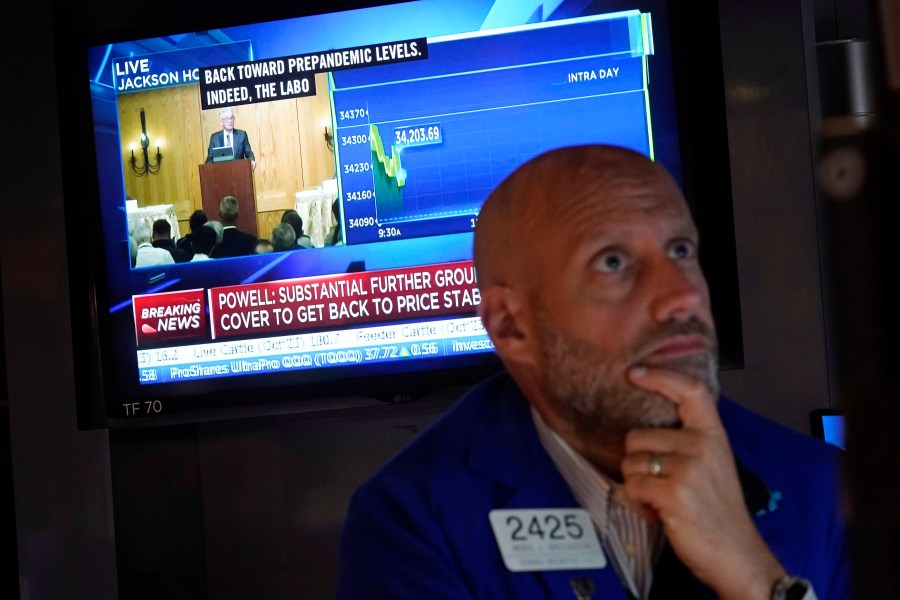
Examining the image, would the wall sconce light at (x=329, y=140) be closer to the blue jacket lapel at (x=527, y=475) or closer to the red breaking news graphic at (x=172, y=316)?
the red breaking news graphic at (x=172, y=316)

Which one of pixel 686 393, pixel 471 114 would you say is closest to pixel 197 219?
pixel 471 114

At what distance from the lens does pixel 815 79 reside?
9.49 feet

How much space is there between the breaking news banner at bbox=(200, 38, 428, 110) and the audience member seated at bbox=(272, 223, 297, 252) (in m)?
0.36

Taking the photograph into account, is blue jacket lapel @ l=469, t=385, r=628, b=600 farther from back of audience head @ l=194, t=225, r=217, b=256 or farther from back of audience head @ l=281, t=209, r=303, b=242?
back of audience head @ l=194, t=225, r=217, b=256

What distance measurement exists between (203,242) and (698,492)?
1933mm

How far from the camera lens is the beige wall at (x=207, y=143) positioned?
9.34 feet

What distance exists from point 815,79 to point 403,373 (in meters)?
1.41

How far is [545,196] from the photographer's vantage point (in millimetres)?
1472

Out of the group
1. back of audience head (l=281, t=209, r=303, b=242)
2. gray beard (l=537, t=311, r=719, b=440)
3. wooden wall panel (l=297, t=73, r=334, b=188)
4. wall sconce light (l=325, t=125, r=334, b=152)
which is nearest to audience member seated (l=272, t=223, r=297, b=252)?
back of audience head (l=281, t=209, r=303, b=242)

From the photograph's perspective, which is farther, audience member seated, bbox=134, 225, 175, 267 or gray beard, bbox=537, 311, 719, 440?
audience member seated, bbox=134, 225, 175, 267

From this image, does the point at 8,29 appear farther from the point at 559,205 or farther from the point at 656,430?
the point at 656,430

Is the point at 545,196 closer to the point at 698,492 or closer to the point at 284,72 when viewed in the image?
the point at 698,492

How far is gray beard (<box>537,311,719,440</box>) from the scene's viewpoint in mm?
1321

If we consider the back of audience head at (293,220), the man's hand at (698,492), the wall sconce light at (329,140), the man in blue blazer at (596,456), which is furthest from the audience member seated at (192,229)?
the man's hand at (698,492)
